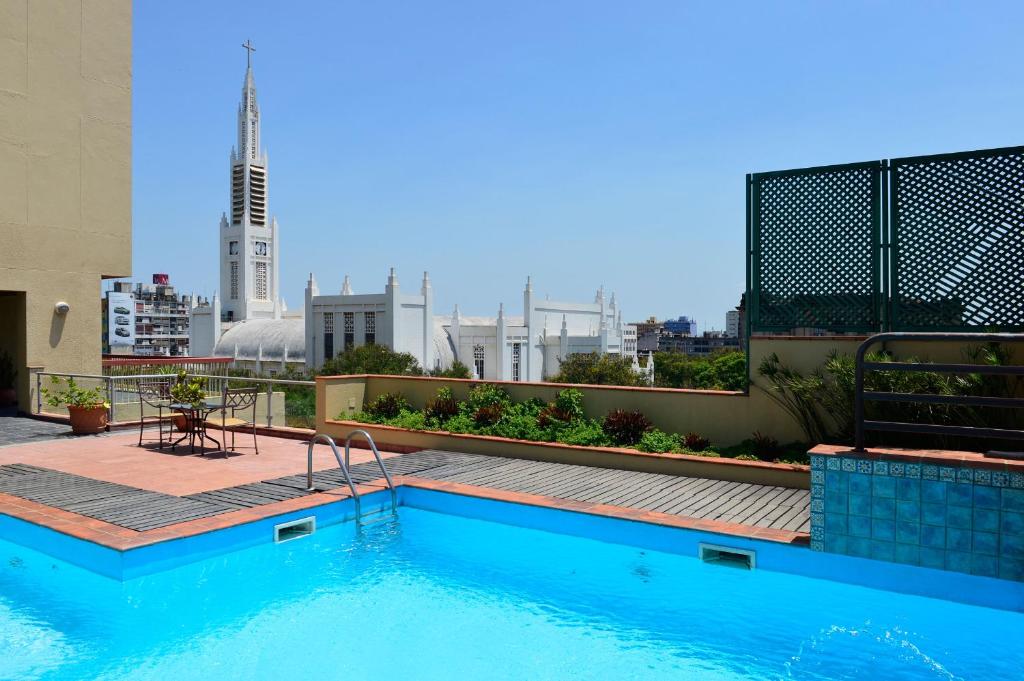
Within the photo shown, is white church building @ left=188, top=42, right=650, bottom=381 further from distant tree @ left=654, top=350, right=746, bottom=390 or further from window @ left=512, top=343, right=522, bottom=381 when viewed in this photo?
distant tree @ left=654, top=350, right=746, bottom=390

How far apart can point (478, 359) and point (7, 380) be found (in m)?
55.3

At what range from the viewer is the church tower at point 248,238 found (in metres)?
80.5

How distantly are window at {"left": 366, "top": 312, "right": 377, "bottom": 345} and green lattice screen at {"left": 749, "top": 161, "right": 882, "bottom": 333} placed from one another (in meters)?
57.4

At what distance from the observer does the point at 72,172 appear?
44.2ft

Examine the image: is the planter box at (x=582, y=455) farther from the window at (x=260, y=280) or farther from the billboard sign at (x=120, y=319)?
the window at (x=260, y=280)

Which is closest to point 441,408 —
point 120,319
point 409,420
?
point 409,420

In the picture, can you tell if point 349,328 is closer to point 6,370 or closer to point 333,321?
point 333,321

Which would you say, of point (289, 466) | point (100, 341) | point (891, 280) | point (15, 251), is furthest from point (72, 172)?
point (891, 280)

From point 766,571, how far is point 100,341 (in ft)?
42.9

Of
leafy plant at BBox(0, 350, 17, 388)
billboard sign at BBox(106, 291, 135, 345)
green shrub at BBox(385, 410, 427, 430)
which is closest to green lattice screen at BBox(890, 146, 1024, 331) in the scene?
green shrub at BBox(385, 410, 427, 430)

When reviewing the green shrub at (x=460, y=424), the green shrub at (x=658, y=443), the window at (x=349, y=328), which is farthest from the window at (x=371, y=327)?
the green shrub at (x=658, y=443)

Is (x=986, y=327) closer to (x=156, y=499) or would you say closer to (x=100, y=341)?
(x=156, y=499)

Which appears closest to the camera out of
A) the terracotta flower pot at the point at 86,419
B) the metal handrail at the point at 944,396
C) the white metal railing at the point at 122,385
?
the metal handrail at the point at 944,396

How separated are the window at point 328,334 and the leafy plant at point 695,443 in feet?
202
